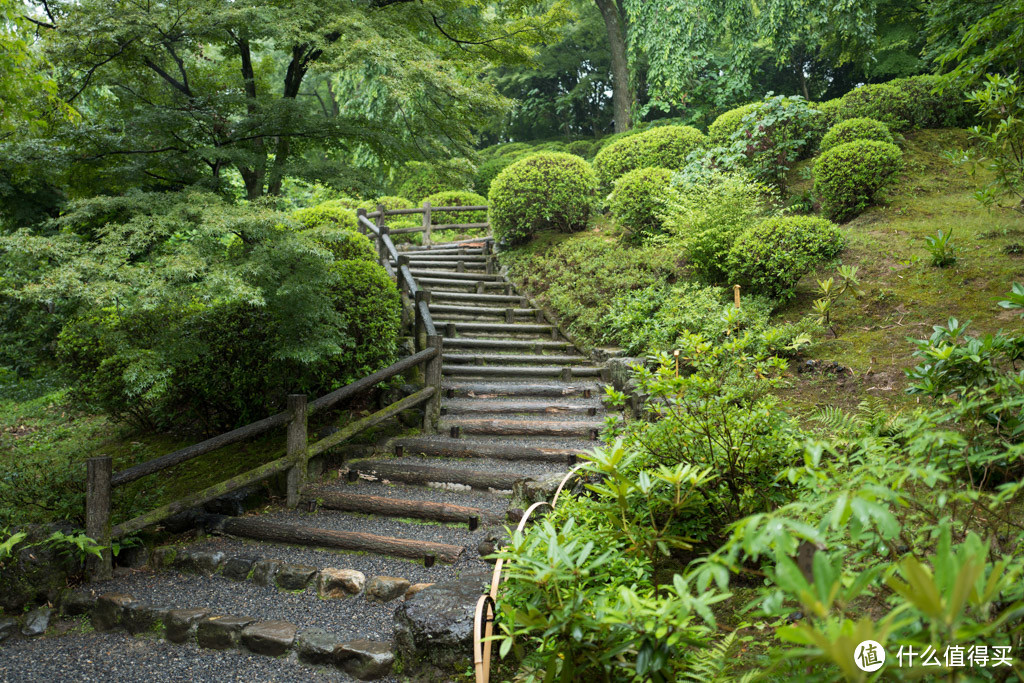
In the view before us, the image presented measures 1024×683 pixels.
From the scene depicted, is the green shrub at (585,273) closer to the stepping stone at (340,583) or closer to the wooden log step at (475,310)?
the wooden log step at (475,310)

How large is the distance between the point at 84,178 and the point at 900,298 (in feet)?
26.6

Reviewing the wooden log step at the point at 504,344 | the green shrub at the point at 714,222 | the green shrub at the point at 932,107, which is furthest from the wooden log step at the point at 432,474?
the green shrub at the point at 932,107

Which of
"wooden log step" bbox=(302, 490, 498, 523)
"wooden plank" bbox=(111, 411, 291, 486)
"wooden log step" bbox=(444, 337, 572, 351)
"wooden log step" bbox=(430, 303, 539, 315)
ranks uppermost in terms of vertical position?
"wooden log step" bbox=(430, 303, 539, 315)

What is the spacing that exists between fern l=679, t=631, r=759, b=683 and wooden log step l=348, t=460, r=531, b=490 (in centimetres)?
314

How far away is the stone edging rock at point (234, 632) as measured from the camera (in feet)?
10.3

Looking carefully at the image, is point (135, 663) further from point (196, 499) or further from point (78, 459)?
point (78, 459)

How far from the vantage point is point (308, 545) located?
4574mm

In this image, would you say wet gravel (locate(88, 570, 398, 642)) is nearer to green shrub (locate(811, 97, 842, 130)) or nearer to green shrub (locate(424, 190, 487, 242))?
green shrub (locate(811, 97, 842, 130))

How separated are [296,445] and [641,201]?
696 cm

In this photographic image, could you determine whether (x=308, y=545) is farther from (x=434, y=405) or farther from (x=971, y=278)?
(x=971, y=278)

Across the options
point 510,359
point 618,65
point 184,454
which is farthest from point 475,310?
point 618,65

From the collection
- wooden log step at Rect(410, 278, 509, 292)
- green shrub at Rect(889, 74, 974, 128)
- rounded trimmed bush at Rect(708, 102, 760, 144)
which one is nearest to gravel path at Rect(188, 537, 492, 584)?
wooden log step at Rect(410, 278, 509, 292)

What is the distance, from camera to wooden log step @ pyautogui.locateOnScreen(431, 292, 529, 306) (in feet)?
32.0

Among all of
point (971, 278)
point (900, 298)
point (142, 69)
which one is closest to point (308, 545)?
point (142, 69)
